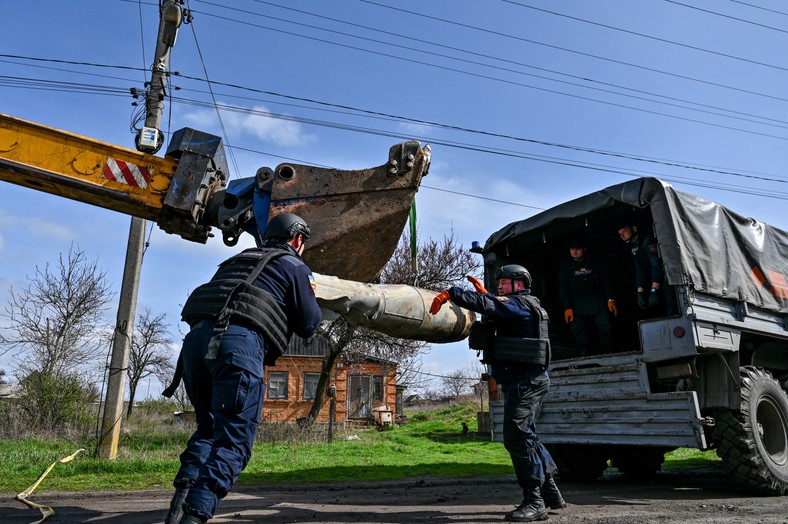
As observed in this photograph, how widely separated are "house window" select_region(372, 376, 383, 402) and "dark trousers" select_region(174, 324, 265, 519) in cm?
2775

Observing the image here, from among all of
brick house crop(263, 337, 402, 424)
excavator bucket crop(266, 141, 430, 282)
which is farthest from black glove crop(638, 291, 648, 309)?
brick house crop(263, 337, 402, 424)

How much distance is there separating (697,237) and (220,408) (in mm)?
5103

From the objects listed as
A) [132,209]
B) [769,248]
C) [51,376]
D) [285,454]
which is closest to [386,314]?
[132,209]

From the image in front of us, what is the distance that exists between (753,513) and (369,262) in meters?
3.65

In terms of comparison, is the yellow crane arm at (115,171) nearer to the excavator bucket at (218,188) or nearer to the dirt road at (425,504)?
the excavator bucket at (218,188)

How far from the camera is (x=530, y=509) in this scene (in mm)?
4242

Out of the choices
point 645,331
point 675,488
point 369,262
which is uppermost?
point 369,262

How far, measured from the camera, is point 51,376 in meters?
14.1

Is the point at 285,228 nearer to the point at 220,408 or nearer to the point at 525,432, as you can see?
the point at 220,408

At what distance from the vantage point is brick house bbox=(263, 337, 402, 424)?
28.5m

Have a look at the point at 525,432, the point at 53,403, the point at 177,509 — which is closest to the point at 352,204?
the point at 525,432

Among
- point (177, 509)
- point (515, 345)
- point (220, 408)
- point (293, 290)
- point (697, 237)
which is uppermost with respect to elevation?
point (697, 237)

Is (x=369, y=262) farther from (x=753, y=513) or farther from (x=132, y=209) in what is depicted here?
(x=753, y=513)

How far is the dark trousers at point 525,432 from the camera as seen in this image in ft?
14.3
